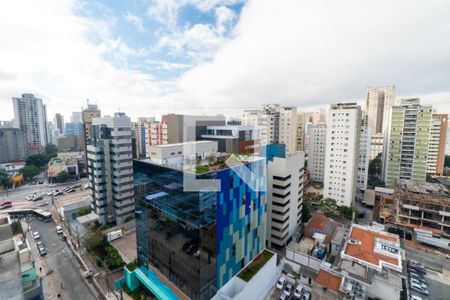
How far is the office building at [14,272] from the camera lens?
8.76m

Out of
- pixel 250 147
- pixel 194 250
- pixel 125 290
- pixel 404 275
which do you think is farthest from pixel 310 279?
pixel 250 147

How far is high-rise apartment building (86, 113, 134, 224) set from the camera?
2203 centimetres

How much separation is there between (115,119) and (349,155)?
29.1 meters

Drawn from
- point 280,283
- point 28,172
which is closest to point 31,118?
point 28,172

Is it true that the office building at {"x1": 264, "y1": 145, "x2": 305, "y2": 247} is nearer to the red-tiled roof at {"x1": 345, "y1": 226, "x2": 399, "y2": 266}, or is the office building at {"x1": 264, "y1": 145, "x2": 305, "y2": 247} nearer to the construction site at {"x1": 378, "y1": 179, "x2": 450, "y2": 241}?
the red-tiled roof at {"x1": 345, "y1": 226, "x2": 399, "y2": 266}

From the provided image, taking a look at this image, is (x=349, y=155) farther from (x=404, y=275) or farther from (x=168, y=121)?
(x=168, y=121)

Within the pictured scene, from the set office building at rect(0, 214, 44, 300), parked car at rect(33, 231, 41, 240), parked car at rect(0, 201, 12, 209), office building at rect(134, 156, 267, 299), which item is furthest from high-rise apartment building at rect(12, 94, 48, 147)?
office building at rect(134, 156, 267, 299)

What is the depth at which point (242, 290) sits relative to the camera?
12.1 m

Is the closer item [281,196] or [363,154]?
[281,196]

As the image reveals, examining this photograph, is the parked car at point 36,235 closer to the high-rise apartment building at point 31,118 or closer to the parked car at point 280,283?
the parked car at point 280,283

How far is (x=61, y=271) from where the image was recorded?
54.1 feet

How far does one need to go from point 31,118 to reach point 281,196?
2932 inches

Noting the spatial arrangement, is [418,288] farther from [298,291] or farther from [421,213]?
[421,213]

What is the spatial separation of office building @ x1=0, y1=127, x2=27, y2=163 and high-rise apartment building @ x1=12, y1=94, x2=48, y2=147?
523cm
